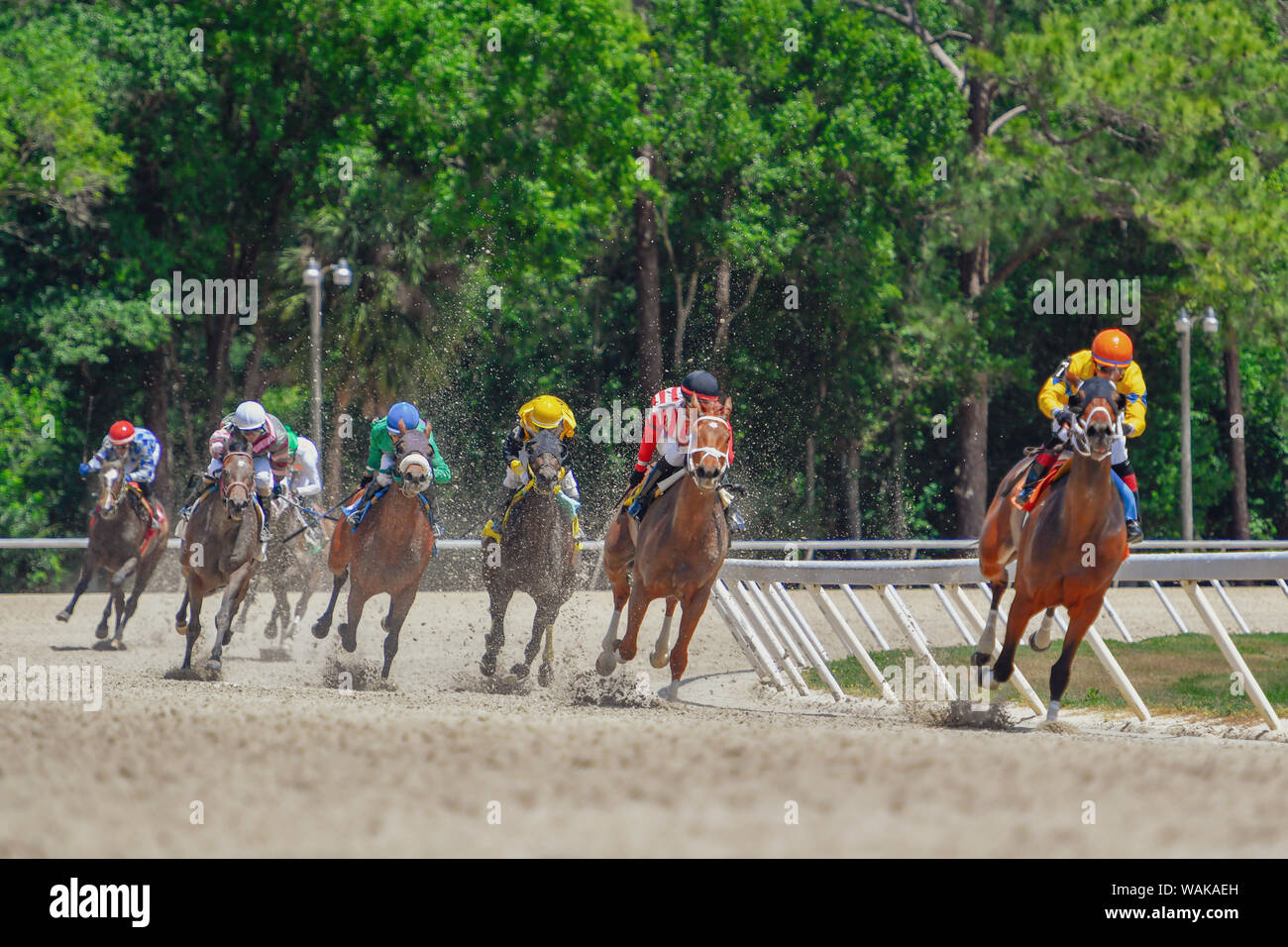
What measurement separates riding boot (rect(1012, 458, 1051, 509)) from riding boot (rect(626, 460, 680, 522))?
85.2 inches

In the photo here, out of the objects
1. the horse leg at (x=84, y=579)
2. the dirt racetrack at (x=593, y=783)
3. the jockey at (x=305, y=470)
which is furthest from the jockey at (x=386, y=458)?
the horse leg at (x=84, y=579)

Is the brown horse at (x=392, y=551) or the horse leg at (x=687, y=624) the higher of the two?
the brown horse at (x=392, y=551)

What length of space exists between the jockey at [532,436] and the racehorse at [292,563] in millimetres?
2576

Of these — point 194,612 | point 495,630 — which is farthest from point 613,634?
point 194,612

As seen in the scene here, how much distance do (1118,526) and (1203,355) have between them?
25.6 metres

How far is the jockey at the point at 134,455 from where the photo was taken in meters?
15.3

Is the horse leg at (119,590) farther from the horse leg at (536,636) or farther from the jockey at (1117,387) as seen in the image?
the jockey at (1117,387)

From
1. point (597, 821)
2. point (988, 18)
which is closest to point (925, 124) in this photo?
point (988, 18)

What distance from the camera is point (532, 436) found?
1130 centimetres

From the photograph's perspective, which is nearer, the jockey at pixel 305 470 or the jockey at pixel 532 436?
the jockey at pixel 532 436

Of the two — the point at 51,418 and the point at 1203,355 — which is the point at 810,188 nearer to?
the point at 1203,355

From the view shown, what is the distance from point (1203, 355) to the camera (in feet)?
109
